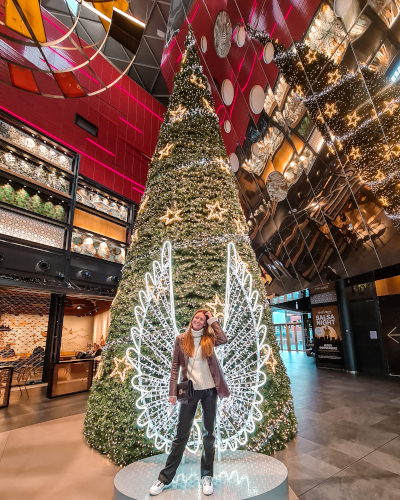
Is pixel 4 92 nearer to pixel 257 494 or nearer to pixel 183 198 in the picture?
pixel 183 198

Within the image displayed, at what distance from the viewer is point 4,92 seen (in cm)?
847

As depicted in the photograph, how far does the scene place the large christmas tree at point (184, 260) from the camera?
3.34 metres

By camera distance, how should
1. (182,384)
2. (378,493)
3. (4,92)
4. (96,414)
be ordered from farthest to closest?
(4,92) < (96,414) < (378,493) < (182,384)

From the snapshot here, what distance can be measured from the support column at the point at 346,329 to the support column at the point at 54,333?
401 inches

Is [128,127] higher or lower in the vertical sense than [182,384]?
higher

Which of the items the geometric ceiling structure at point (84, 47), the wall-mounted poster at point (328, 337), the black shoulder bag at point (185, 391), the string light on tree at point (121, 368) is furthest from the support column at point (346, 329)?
the geometric ceiling structure at point (84, 47)

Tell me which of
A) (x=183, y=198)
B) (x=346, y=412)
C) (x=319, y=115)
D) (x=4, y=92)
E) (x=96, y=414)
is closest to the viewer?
(x=96, y=414)

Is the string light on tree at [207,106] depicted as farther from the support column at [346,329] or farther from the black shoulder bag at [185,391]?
the support column at [346,329]

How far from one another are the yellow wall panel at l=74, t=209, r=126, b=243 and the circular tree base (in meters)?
9.60

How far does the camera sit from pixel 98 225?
11.6m

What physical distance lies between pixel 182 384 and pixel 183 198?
2642mm

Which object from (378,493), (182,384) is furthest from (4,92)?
(378,493)

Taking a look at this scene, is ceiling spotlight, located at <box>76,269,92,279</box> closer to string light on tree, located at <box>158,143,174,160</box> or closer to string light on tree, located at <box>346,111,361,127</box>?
string light on tree, located at <box>158,143,174,160</box>

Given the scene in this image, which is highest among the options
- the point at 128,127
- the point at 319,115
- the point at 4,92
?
the point at 128,127
